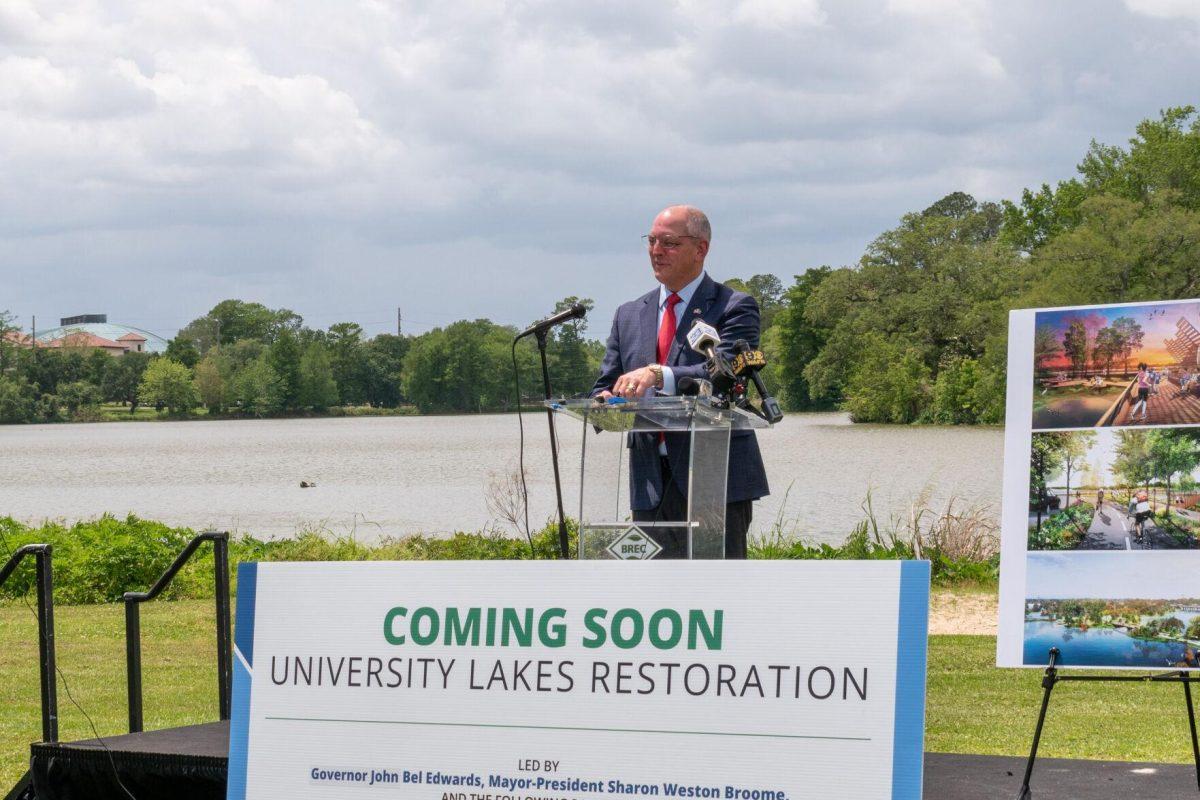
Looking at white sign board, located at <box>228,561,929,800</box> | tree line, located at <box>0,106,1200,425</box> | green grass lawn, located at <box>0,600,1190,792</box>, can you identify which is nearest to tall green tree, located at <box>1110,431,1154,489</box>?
white sign board, located at <box>228,561,929,800</box>

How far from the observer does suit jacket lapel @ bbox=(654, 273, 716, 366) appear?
15.0 ft

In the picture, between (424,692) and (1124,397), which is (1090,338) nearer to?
(1124,397)

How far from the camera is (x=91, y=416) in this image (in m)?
77.4

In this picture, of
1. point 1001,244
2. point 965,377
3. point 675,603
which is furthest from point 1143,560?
point 1001,244

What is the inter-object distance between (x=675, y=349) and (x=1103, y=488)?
1.41 m

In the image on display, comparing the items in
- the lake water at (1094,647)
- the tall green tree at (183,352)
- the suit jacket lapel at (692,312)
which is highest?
the tall green tree at (183,352)

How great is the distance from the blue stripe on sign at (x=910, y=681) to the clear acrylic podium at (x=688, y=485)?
3.91 feet

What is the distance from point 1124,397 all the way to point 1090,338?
18cm

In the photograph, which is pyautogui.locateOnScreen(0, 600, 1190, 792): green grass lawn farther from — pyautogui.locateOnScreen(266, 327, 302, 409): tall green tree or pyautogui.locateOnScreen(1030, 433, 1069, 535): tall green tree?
pyautogui.locateOnScreen(266, 327, 302, 409): tall green tree

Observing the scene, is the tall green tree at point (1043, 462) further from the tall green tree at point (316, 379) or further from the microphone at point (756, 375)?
the tall green tree at point (316, 379)

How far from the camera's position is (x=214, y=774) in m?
4.17

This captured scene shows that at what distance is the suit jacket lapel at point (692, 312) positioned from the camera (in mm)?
4582

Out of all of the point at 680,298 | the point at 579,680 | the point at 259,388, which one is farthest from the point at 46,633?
the point at 259,388

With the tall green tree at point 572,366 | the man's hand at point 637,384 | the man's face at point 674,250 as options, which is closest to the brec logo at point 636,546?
the man's hand at point 637,384
